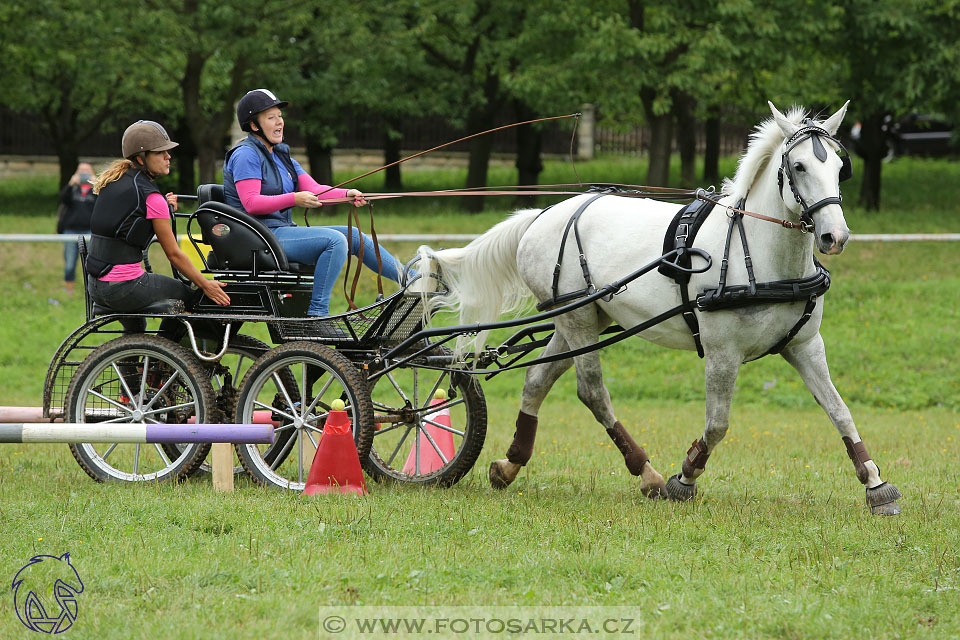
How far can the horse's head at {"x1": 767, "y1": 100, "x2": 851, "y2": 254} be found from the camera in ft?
18.3

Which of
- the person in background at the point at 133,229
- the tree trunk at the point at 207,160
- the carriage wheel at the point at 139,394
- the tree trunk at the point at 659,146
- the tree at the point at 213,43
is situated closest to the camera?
the person in background at the point at 133,229

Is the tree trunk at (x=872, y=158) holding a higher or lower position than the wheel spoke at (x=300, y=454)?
higher

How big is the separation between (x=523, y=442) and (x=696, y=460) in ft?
3.99

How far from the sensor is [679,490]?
21.8 feet

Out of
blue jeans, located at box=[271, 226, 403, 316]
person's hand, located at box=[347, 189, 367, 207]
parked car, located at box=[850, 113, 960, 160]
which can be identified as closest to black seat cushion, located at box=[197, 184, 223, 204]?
blue jeans, located at box=[271, 226, 403, 316]

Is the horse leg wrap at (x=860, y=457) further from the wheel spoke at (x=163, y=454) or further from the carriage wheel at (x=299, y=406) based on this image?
the wheel spoke at (x=163, y=454)

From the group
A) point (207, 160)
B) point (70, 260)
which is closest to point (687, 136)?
point (207, 160)

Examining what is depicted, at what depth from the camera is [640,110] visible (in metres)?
26.6

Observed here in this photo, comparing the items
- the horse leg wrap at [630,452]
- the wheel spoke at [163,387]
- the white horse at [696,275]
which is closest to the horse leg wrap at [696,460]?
the white horse at [696,275]

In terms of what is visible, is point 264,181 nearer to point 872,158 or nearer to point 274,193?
point 274,193

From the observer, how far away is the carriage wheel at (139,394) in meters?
6.88

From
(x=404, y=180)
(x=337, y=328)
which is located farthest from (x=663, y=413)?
(x=404, y=180)

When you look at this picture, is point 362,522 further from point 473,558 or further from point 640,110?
point 640,110

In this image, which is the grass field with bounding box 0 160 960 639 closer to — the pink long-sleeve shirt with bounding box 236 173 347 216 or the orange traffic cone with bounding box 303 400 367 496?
the orange traffic cone with bounding box 303 400 367 496
